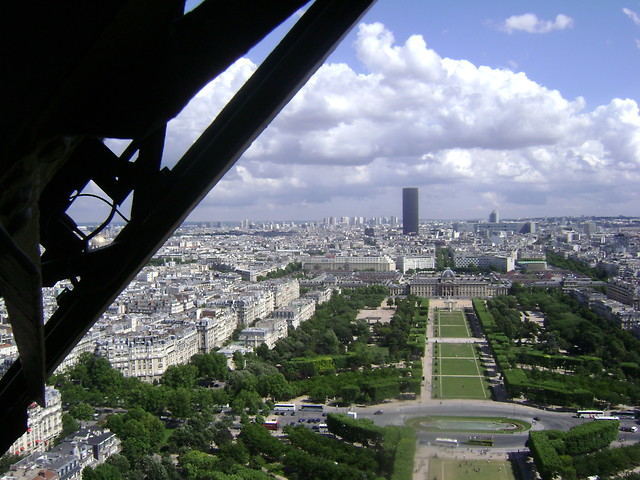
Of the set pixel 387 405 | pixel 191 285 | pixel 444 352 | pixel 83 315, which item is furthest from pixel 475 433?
pixel 191 285

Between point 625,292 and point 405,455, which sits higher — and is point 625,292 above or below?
above

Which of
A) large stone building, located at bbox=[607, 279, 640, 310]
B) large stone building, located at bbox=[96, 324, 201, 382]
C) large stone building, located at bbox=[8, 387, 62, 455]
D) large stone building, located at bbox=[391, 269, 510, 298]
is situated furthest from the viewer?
large stone building, located at bbox=[391, 269, 510, 298]

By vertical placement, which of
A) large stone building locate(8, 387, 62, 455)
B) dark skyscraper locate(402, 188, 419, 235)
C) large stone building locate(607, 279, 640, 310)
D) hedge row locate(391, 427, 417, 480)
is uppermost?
dark skyscraper locate(402, 188, 419, 235)

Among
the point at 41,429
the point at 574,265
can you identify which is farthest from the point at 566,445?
the point at 574,265

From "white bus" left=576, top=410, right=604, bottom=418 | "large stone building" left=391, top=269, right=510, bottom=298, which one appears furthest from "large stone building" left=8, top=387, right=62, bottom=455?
"large stone building" left=391, top=269, right=510, bottom=298

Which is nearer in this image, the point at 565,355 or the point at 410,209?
the point at 565,355

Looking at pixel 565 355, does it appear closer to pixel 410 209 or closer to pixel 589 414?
pixel 589 414

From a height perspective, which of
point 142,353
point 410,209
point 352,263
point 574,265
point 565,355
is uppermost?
point 410,209

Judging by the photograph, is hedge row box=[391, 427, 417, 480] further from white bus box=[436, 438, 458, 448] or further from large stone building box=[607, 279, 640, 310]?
large stone building box=[607, 279, 640, 310]

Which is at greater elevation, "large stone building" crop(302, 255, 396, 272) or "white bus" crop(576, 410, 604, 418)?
"large stone building" crop(302, 255, 396, 272)

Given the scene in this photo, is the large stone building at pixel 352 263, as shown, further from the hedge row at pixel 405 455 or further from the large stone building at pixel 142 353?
the hedge row at pixel 405 455
